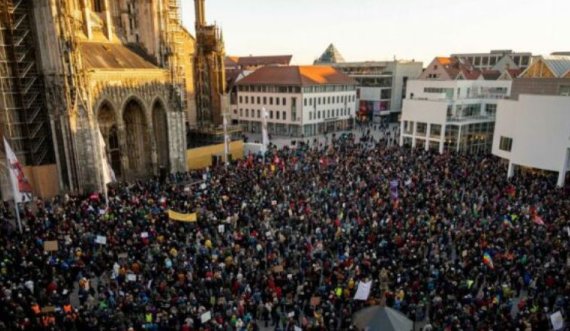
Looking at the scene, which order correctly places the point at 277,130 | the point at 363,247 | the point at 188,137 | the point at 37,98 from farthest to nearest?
the point at 277,130
the point at 188,137
the point at 37,98
the point at 363,247

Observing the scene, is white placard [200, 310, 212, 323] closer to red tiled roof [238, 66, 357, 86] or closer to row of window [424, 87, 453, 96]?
row of window [424, 87, 453, 96]

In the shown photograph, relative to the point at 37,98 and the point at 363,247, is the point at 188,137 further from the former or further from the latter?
the point at 363,247

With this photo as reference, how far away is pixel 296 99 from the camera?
53.8m

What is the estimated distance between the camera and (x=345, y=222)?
21594mm

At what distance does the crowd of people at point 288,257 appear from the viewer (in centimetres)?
1348

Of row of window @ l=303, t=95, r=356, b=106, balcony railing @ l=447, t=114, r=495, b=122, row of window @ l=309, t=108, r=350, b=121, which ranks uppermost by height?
row of window @ l=303, t=95, r=356, b=106

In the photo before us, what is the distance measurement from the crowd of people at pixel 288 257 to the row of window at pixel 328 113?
2971cm

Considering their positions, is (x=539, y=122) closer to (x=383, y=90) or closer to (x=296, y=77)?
(x=296, y=77)

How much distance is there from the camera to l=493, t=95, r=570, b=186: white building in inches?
1121

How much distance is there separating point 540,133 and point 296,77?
30956 millimetres

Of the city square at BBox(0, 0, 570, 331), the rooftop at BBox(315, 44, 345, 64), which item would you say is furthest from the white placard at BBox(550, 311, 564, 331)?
the rooftop at BBox(315, 44, 345, 64)

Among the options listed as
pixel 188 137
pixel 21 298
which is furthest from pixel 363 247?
pixel 188 137

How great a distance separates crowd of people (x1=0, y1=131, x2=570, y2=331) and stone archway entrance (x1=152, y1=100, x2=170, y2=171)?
7440 millimetres

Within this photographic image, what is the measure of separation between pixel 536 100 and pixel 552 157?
4227mm
